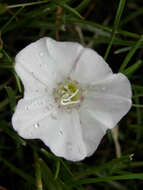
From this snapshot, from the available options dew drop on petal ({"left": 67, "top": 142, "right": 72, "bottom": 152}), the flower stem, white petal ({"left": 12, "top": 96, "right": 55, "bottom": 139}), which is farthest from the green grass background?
white petal ({"left": 12, "top": 96, "right": 55, "bottom": 139})

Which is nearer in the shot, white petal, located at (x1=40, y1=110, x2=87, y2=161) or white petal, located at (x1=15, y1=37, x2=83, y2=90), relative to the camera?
white petal, located at (x1=15, y1=37, x2=83, y2=90)

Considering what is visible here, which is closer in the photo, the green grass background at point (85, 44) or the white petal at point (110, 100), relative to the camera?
the white petal at point (110, 100)

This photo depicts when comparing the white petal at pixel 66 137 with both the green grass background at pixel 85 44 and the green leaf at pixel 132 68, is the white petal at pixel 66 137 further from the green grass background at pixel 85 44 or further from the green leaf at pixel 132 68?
the green leaf at pixel 132 68

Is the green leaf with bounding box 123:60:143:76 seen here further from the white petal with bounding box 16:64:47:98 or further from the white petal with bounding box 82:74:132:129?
the white petal with bounding box 16:64:47:98

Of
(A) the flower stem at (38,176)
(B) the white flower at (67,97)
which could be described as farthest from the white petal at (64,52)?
(A) the flower stem at (38,176)

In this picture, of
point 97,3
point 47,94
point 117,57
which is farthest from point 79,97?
point 97,3

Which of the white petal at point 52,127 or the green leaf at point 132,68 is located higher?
the green leaf at point 132,68
